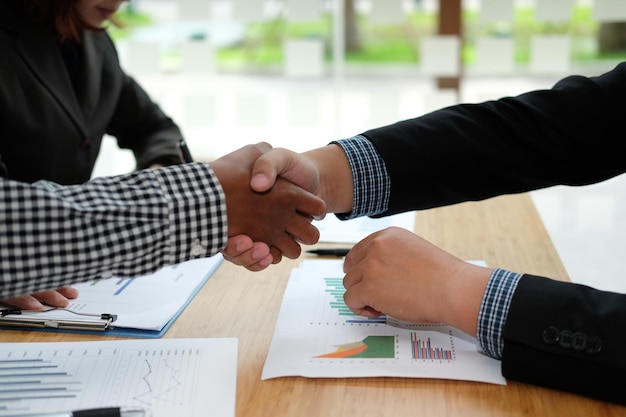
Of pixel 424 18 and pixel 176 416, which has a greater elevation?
pixel 424 18

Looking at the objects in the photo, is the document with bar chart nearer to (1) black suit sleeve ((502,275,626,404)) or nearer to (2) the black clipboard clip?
(1) black suit sleeve ((502,275,626,404))

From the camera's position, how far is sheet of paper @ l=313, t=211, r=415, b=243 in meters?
1.47

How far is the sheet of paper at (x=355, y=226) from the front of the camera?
4.82 feet

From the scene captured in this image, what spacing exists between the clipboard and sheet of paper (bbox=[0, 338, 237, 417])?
1.8 inches

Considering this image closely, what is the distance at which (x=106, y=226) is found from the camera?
98 cm

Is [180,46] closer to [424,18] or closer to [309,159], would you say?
[424,18]

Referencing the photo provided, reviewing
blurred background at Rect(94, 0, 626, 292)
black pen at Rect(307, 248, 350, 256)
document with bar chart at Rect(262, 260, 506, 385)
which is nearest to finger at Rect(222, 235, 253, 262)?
document with bar chart at Rect(262, 260, 506, 385)

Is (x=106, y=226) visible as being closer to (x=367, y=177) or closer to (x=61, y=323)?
(x=61, y=323)

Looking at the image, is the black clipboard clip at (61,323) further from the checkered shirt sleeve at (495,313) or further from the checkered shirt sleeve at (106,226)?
the checkered shirt sleeve at (495,313)

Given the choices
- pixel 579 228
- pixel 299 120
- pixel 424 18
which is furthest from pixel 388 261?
pixel 424 18

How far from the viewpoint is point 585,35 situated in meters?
3.39

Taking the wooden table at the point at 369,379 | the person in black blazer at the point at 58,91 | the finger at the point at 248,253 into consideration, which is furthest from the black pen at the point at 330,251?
the person in black blazer at the point at 58,91

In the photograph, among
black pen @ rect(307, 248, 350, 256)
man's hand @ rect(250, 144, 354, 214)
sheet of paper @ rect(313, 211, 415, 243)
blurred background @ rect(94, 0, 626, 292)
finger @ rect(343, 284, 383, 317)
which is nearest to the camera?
finger @ rect(343, 284, 383, 317)

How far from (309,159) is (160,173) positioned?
329 millimetres
